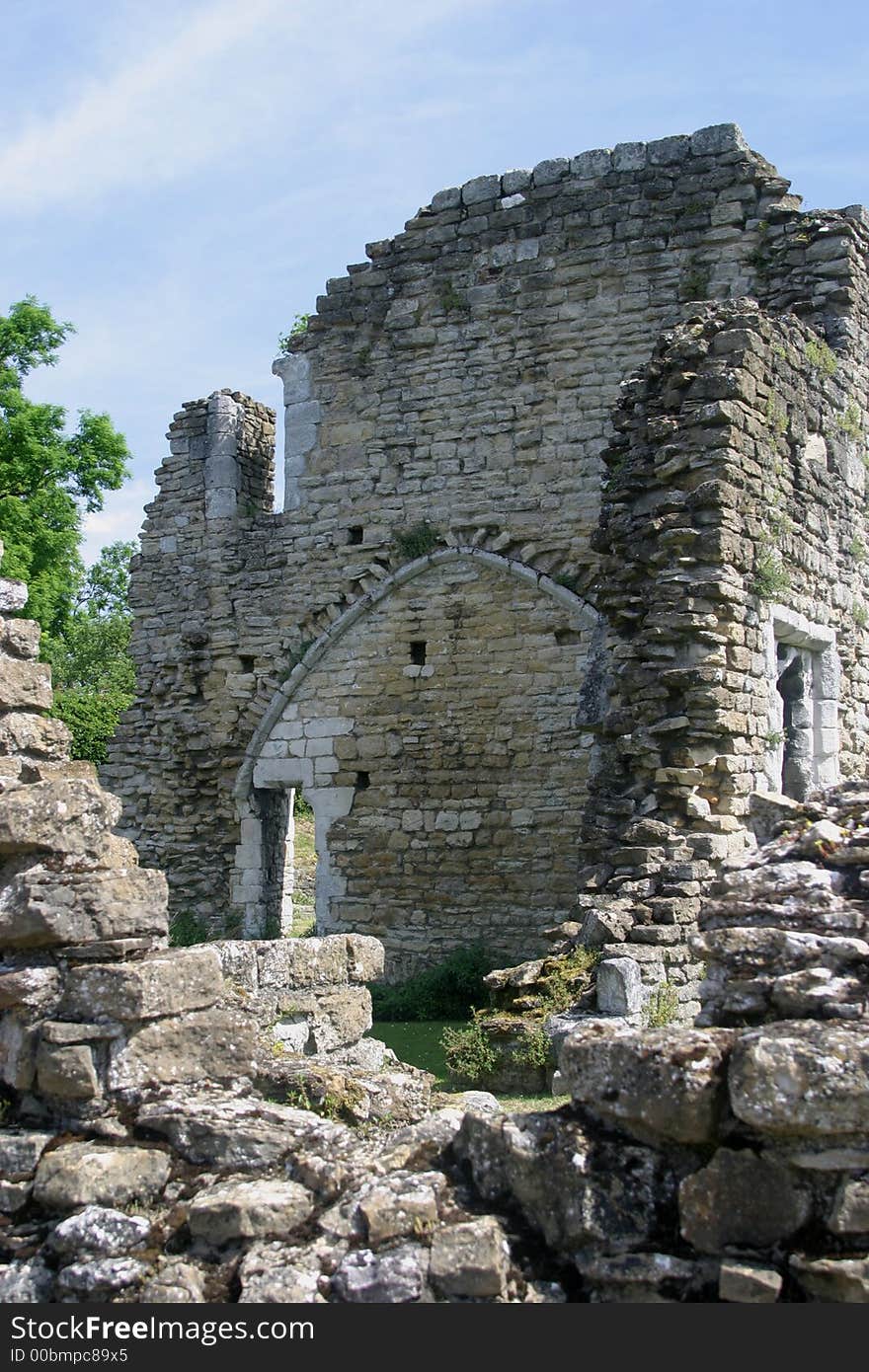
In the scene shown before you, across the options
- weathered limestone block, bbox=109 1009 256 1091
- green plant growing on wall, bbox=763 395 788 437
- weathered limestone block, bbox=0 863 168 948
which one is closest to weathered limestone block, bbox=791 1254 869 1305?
weathered limestone block, bbox=109 1009 256 1091

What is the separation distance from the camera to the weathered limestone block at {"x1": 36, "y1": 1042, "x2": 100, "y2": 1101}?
12.7 ft

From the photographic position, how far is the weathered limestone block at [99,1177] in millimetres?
3590

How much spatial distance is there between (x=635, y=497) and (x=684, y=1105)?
5877 millimetres

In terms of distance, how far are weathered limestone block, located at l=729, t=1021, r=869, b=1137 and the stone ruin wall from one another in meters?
5.52

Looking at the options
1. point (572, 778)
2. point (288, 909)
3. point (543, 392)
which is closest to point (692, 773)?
point (572, 778)

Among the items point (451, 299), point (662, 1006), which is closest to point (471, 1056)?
point (662, 1006)

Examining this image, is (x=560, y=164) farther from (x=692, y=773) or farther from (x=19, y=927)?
(x=19, y=927)

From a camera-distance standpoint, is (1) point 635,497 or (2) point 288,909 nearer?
(1) point 635,497

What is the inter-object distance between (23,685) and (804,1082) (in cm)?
291

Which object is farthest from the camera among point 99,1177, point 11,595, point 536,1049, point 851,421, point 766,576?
point 851,421

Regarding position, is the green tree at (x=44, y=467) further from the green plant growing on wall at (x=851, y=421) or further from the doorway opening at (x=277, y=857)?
the green plant growing on wall at (x=851, y=421)

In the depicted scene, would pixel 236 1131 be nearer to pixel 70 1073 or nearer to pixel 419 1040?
pixel 70 1073

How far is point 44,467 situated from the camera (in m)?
20.8

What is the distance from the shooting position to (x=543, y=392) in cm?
1255
